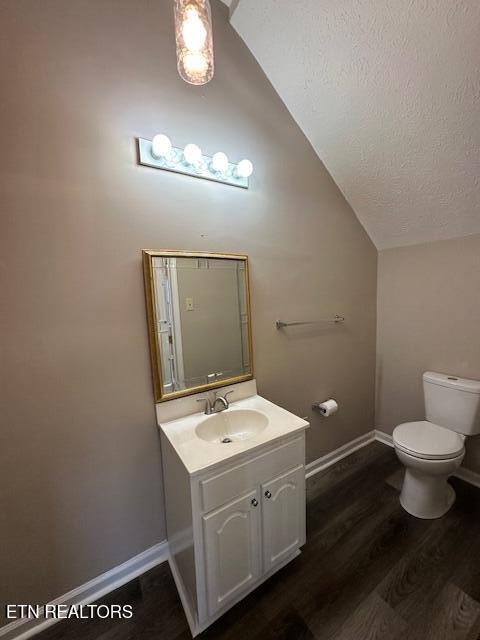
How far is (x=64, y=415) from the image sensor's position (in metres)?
1.13

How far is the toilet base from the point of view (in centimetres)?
162

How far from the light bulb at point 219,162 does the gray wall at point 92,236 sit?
8cm

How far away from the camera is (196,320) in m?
1.45

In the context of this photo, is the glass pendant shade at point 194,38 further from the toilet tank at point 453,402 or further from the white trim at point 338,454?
the white trim at point 338,454

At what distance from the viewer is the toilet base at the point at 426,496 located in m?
1.62

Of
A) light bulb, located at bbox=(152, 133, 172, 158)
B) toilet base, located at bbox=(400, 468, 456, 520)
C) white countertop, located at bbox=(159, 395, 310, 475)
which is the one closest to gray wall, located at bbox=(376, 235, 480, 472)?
toilet base, located at bbox=(400, 468, 456, 520)

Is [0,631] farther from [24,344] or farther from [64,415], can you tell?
[24,344]

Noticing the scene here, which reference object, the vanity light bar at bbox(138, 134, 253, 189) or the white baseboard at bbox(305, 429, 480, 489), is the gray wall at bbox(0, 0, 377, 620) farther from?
the white baseboard at bbox(305, 429, 480, 489)

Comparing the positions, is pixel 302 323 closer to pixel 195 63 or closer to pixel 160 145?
pixel 160 145

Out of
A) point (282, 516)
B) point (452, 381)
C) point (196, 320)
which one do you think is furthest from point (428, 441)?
point (196, 320)

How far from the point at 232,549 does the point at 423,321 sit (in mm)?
2011

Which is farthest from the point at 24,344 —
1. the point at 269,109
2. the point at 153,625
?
the point at 269,109

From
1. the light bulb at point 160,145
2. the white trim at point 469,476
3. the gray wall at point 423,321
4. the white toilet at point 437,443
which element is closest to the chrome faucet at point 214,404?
the white toilet at point 437,443

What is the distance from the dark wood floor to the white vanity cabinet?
0.09 metres
